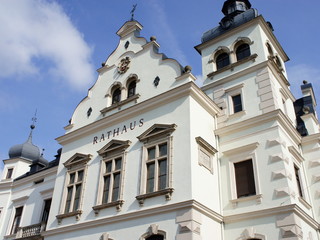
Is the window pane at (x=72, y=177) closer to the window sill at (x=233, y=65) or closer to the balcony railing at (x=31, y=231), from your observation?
the balcony railing at (x=31, y=231)

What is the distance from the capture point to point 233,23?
2183 centimetres

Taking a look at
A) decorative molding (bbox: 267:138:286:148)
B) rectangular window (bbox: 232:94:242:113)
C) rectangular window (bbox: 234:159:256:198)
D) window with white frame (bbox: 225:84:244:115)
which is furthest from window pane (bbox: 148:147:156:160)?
decorative molding (bbox: 267:138:286:148)

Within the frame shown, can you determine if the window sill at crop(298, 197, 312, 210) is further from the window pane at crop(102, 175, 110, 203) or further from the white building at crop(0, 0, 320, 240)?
the window pane at crop(102, 175, 110, 203)

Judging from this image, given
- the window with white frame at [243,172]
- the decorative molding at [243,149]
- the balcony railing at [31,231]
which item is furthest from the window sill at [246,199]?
the balcony railing at [31,231]

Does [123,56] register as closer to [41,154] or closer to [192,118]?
[192,118]

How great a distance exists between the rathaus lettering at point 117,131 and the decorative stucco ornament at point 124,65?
4.00m

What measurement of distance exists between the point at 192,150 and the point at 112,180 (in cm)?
440

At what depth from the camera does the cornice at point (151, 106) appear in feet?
55.1

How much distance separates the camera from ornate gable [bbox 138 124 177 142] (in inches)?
635

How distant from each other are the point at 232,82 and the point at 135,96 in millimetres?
5328

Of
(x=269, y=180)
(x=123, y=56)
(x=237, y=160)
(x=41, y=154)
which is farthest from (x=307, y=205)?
(x=41, y=154)

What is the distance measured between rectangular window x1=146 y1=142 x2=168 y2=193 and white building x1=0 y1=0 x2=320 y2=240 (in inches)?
1.9

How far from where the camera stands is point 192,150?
597 inches

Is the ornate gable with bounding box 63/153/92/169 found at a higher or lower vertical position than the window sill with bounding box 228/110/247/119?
lower
